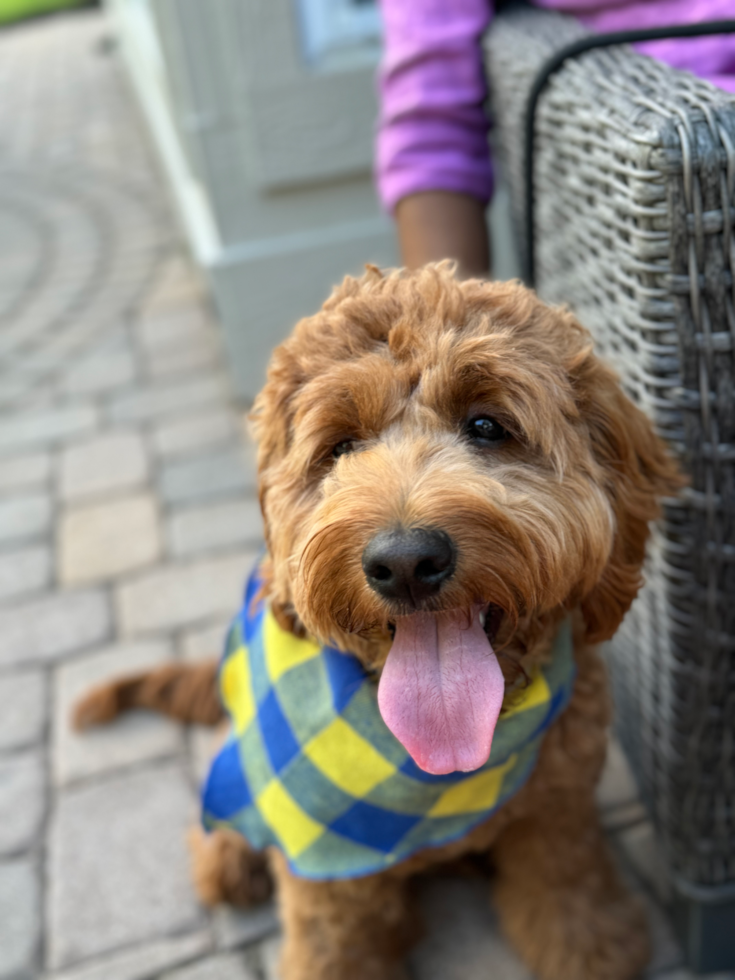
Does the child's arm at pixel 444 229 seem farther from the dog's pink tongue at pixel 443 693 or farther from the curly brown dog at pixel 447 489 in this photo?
the dog's pink tongue at pixel 443 693

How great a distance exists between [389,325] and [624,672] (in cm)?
122

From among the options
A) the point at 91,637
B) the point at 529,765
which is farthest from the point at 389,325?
the point at 91,637

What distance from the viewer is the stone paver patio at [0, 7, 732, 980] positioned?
7.14ft

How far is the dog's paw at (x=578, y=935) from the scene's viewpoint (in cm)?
199

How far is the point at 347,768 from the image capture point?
165cm

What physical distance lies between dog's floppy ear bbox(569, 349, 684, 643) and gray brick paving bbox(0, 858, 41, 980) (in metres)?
1.63

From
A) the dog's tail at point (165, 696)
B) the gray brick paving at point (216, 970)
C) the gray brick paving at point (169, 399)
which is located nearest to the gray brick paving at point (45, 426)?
the gray brick paving at point (169, 399)

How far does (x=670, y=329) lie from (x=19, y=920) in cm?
205

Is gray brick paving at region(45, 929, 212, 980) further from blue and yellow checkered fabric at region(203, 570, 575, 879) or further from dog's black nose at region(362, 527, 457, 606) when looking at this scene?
dog's black nose at region(362, 527, 457, 606)

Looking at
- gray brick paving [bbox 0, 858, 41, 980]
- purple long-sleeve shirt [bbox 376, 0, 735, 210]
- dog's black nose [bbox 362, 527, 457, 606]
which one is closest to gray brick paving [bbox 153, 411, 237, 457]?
purple long-sleeve shirt [bbox 376, 0, 735, 210]

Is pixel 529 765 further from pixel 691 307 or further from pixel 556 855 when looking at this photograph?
pixel 691 307

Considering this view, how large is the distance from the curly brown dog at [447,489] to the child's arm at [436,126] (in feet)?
2.60

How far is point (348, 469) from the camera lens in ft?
4.85

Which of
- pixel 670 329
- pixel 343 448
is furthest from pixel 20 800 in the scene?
pixel 670 329
